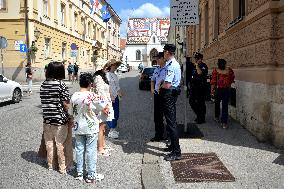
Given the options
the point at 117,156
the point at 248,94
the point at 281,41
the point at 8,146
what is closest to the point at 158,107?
the point at 117,156

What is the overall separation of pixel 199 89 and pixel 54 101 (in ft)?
16.5

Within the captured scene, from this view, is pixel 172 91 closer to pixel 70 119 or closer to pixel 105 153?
pixel 105 153

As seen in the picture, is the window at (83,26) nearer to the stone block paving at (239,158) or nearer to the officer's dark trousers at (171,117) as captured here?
the stone block paving at (239,158)

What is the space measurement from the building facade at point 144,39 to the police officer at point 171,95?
87992 mm

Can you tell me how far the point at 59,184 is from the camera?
505 centimetres

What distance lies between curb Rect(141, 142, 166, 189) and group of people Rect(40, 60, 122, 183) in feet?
2.21

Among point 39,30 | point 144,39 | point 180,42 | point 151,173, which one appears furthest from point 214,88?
point 144,39

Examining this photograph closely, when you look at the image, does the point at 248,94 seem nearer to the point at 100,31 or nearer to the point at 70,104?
the point at 70,104

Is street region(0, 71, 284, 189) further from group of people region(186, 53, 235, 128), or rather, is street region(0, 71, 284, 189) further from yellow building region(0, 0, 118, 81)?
yellow building region(0, 0, 118, 81)

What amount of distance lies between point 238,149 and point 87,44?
46442 millimetres

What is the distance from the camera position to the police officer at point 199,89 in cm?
945

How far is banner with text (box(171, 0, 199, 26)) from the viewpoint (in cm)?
777

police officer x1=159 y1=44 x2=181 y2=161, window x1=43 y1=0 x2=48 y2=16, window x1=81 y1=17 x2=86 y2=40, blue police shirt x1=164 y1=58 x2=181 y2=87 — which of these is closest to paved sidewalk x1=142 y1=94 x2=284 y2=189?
police officer x1=159 y1=44 x2=181 y2=161

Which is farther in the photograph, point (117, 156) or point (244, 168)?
point (117, 156)
